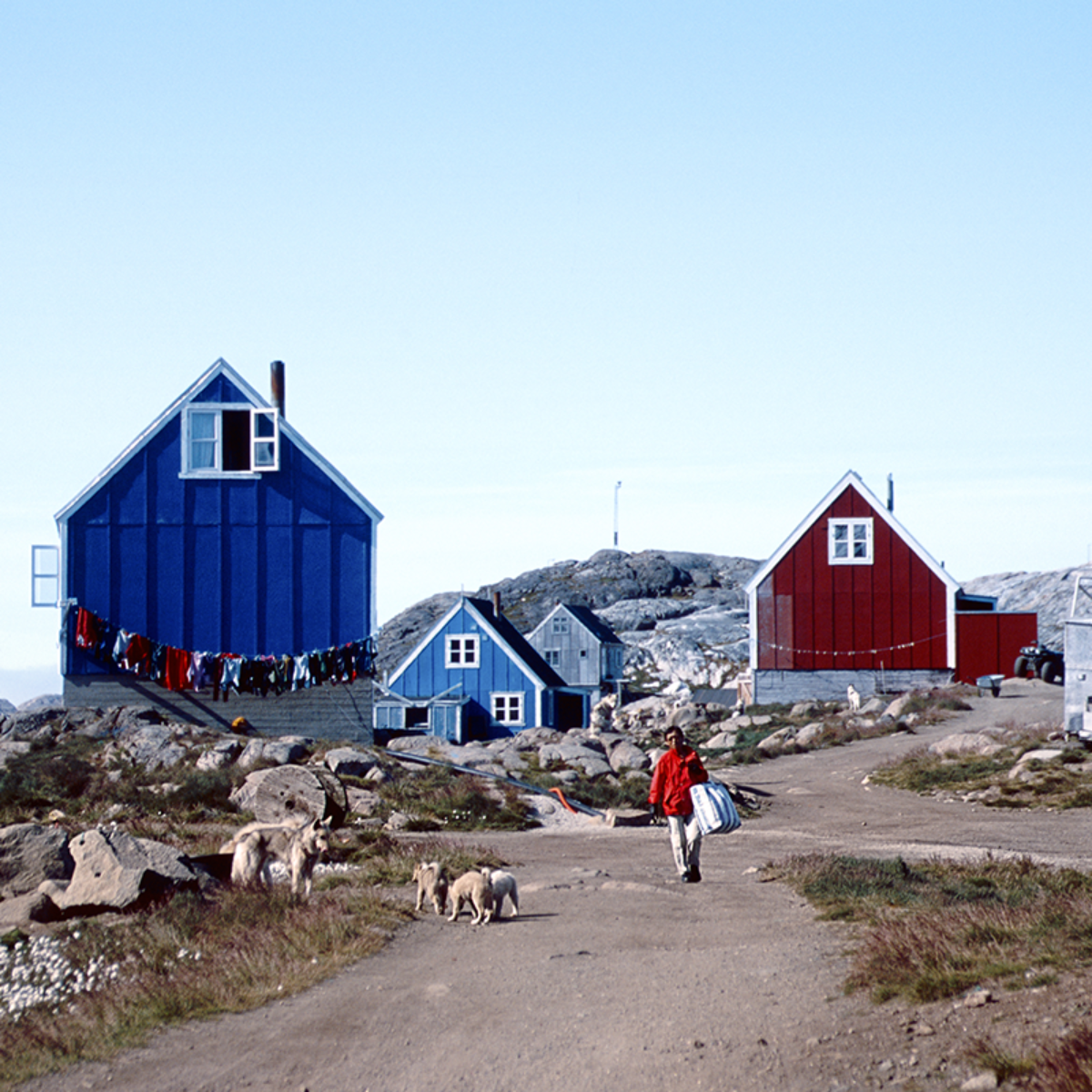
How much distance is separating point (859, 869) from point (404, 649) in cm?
9189

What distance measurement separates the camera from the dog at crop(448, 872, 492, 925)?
11.9 m

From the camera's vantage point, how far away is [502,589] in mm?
118750

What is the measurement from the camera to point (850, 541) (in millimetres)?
43344

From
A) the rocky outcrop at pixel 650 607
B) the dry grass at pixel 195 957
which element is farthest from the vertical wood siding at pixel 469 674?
the dry grass at pixel 195 957

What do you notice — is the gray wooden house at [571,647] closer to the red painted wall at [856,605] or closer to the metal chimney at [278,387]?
the red painted wall at [856,605]

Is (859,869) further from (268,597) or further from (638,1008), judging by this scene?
(268,597)

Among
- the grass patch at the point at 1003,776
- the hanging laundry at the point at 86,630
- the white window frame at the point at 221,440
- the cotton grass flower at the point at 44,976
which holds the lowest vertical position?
the grass patch at the point at 1003,776

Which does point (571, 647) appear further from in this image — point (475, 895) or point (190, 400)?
point (475, 895)

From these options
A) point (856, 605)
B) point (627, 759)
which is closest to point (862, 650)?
point (856, 605)

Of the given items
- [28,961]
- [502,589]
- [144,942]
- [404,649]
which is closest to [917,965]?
[144,942]

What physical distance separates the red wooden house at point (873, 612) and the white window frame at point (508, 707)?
9.61 meters

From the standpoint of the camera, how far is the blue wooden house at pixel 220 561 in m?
30.3

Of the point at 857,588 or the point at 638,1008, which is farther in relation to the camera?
the point at 857,588

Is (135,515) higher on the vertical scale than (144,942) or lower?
higher
